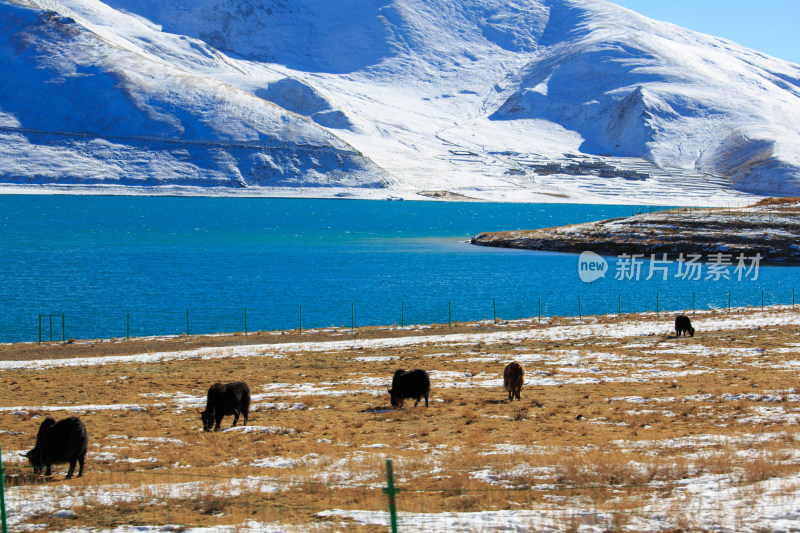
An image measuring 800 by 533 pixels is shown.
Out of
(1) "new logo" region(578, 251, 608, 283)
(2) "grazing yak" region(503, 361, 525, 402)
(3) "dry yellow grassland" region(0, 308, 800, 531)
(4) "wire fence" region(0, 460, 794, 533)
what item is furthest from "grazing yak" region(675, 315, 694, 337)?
(1) "new logo" region(578, 251, 608, 283)

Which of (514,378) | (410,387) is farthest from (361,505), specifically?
(514,378)

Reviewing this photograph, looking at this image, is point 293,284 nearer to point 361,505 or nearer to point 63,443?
point 63,443

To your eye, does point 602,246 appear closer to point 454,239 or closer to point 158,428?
point 454,239

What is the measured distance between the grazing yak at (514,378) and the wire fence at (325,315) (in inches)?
973

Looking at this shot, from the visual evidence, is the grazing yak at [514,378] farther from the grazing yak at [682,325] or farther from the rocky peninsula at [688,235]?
the rocky peninsula at [688,235]

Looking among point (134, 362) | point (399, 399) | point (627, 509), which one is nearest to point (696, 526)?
point (627, 509)

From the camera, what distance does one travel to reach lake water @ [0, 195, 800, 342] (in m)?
56.9

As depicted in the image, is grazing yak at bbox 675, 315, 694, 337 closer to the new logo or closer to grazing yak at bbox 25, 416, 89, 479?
grazing yak at bbox 25, 416, 89, 479

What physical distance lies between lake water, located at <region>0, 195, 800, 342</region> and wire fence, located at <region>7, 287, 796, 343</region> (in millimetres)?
152

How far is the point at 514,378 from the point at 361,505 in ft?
38.5

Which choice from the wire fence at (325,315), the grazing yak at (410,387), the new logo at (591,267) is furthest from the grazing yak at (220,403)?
the new logo at (591,267)

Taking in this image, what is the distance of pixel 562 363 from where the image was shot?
3328cm

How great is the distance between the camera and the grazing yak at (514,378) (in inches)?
953

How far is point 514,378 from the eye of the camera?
24297 millimetres
